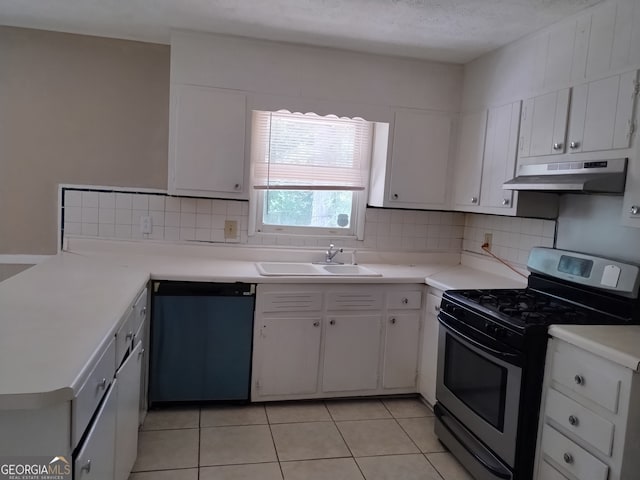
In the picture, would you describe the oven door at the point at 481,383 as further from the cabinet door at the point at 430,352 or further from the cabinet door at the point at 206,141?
the cabinet door at the point at 206,141

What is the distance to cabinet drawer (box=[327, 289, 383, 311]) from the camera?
2977mm

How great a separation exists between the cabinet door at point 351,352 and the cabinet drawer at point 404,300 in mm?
125

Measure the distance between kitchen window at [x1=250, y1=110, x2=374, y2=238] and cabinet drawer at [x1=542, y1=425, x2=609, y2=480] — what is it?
193 cm

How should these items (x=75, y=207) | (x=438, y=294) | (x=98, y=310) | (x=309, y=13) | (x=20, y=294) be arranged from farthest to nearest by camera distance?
1. (x=75, y=207)
2. (x=438, y=294)
3. (x=309, y=13)
4. (x=20, y=294)
5. (x=98, y=310)

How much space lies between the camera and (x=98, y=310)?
175cm

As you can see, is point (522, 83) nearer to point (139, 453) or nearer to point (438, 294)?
point (438, 294)

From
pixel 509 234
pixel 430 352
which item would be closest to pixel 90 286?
pixel 430 352

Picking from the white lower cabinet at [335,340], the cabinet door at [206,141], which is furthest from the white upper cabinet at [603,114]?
the cabinet door at [206,141]

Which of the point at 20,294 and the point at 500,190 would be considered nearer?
the point at 20,294

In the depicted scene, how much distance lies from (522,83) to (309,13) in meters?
1.29

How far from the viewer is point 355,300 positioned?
3.01 meters

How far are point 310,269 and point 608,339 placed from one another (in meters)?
1.86

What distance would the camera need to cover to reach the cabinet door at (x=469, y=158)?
3096mm

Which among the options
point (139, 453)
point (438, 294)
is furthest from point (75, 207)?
point (438, 294)
